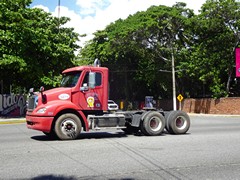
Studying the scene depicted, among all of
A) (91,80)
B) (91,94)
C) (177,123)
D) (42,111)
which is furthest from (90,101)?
(177,123)

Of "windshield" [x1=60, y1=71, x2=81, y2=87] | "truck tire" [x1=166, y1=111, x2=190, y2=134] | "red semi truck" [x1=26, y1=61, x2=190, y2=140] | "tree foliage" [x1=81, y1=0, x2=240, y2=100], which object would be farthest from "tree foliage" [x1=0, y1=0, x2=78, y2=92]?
"truck tire" [x1=166, y1=111, x2=190, y2=134]

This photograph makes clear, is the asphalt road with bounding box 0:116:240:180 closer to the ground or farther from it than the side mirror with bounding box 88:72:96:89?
closer to the ground

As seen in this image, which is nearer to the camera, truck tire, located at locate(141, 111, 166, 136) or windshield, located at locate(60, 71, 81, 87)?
windshield, located at locate(60, 71, 81, 87)

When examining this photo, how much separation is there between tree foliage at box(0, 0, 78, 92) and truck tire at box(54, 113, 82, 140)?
17044 millimetres

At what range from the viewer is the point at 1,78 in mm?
35219

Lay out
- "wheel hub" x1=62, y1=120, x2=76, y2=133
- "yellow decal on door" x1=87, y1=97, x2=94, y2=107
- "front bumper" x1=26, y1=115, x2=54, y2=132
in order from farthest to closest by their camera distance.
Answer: "yellow decal on door" x1=87, y1=97, x2=94, y2=107 < "wheel hub" x1=62, y1=120, x2=76, y2=133 < "front bumper" x1=26, y1=115, x2=54, y2=132

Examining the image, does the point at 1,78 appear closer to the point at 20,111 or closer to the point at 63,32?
the point at 20,111

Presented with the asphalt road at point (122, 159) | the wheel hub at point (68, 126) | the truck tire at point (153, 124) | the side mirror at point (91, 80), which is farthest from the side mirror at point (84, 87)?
the truck tire at point (153, 124)

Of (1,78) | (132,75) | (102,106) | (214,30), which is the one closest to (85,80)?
(102,106)

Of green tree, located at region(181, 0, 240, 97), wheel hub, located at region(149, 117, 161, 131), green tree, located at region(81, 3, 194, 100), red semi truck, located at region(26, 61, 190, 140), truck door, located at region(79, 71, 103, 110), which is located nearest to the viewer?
red semi truck, located at region(26, 61, 190, 140)

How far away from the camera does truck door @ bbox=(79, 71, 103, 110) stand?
13.5m

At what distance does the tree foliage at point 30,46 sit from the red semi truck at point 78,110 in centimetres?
1640

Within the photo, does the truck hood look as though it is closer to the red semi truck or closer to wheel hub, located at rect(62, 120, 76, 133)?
the red semi truck

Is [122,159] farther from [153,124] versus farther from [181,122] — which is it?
[181,122]
